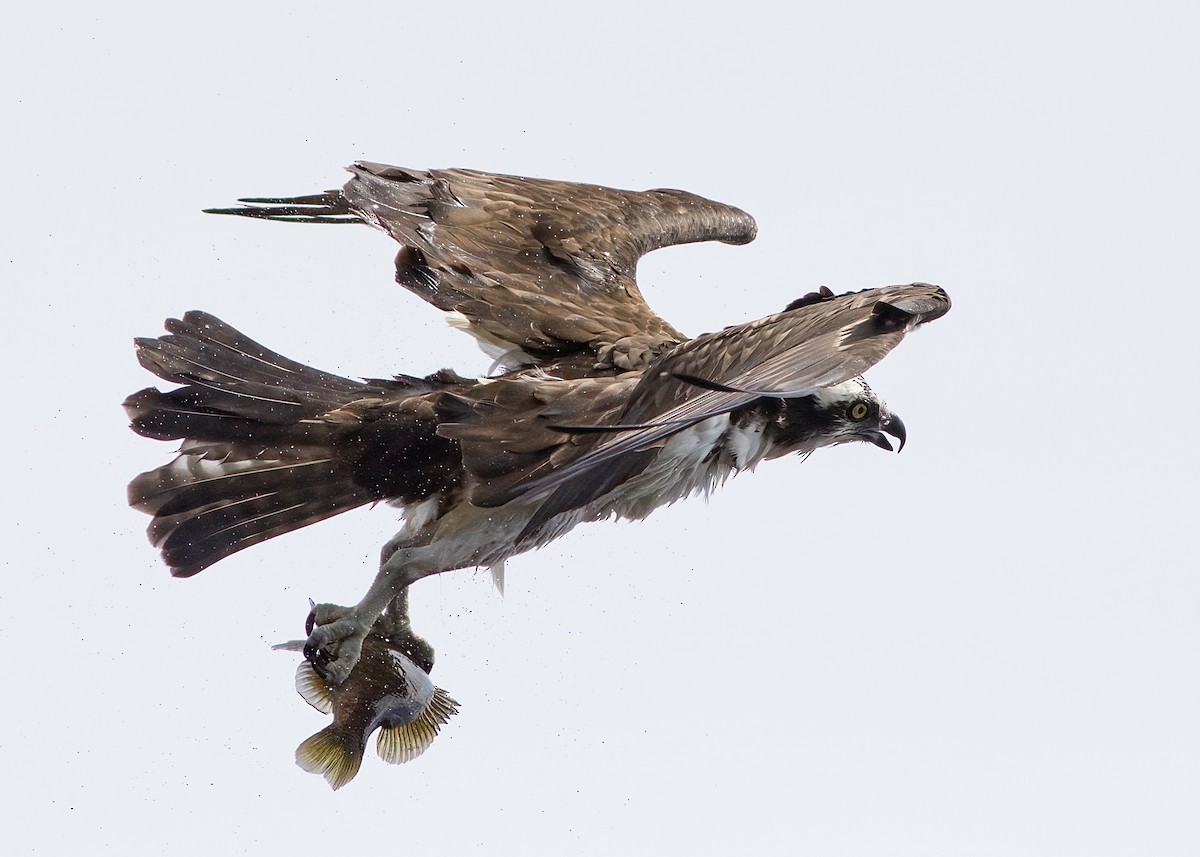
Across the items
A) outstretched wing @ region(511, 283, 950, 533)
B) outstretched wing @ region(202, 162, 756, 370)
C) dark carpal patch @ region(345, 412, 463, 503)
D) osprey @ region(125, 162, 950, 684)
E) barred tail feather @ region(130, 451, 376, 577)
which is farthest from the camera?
outstretched wing @ region(202, 162, 756, 370)

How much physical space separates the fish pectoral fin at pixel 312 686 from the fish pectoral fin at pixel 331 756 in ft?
0.36

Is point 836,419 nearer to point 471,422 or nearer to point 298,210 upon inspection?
point 471,422

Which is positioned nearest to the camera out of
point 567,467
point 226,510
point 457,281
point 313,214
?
point 567,467

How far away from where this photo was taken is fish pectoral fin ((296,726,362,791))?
20.1ft

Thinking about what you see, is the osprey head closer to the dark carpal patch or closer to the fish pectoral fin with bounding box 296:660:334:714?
the dark carpal patch

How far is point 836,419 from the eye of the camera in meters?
6.12

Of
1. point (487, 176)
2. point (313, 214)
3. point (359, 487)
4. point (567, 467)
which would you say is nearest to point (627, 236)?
point (487, 176)

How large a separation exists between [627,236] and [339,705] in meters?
2.38

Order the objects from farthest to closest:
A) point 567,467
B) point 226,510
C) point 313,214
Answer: point 313,214 < point 226,510 < point 567,467

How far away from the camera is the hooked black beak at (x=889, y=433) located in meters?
6.22

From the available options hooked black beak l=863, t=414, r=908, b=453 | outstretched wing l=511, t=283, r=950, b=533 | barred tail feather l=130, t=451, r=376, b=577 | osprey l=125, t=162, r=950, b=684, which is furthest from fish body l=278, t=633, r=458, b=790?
hooked black beak l=863, t=414, r=908, b=453

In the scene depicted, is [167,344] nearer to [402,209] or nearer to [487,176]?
[402,209]

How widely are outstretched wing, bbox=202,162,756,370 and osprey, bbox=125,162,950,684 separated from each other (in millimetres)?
12

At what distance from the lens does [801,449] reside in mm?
6211
